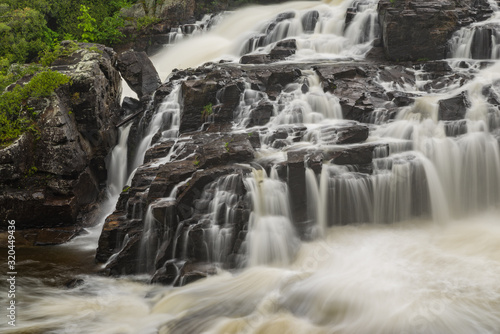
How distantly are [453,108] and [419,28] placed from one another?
17.6 feet

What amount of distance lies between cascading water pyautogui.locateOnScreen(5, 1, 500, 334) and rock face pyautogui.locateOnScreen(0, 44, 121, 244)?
1239 millimetres

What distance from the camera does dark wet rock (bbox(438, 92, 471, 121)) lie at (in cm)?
1072

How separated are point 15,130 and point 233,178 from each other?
6137 mm

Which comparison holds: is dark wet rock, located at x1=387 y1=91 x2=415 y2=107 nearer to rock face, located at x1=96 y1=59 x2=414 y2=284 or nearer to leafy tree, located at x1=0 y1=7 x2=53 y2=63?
rock face, located at x1=96 y1=59 x2=414 y2=284

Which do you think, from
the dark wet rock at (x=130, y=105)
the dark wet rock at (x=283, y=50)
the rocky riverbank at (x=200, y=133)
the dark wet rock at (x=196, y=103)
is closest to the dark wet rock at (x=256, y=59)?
the rocky riverbank at (x=200, y=133)

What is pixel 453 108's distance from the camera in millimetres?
10820

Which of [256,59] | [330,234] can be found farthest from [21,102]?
[330,234]

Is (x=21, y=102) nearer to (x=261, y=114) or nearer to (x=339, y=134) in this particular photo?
(x=261, y=114)

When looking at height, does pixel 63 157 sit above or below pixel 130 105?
below

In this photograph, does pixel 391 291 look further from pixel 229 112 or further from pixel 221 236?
pixel 229 112

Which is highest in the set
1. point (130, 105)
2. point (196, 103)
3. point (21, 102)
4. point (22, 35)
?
point (22, 35)

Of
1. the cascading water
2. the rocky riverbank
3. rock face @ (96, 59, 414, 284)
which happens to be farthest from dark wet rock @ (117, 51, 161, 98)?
the cascading water

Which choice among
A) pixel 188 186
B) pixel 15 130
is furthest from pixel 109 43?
pixel 188 186

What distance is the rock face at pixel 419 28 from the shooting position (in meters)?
14.8
